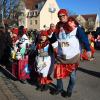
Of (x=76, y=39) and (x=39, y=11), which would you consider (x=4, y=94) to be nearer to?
(x=76, y=39)

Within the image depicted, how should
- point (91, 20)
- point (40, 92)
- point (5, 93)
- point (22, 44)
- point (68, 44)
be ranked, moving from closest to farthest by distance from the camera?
point (68, 44) < point (5, 93) < point (40, 92) < point (22, 44) < point (91, 20)

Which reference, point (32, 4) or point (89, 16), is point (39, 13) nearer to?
point (32, 4)

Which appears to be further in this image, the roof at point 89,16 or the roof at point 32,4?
the roof at point 89,16

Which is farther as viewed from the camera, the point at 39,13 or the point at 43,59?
the point at 39,13

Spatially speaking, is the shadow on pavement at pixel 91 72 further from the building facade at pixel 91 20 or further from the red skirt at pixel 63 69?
the building facade at pixel 91 20

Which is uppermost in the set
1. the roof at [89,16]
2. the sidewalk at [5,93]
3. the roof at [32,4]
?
the roof at [32,4]

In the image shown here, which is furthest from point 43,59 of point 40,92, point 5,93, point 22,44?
point 22,44

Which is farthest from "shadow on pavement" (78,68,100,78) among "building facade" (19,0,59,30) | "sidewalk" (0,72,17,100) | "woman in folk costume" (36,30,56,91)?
"building facade" (19,0,59,30)

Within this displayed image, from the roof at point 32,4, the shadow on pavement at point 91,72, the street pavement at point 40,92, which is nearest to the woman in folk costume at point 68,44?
the street pavement at point 40,92

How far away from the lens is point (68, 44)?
26.1ft

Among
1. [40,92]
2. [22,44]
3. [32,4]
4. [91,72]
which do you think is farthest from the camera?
[32,4]

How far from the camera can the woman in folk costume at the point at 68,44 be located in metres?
7.88

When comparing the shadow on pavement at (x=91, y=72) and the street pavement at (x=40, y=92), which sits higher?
the street pavement at (x=40, y=92)

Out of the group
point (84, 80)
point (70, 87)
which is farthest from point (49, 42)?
point (84, 80)
